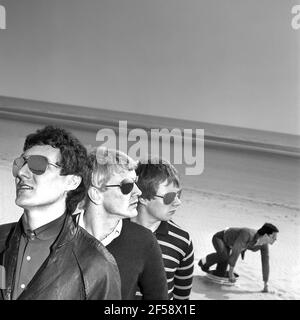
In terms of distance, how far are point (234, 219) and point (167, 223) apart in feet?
1.57

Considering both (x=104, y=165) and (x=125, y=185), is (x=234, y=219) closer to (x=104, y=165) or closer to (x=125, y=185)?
(x=125, y=185)

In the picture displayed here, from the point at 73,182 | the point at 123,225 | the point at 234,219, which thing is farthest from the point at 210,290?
the point at 73,182

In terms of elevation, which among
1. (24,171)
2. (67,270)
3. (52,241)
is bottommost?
(67,270)

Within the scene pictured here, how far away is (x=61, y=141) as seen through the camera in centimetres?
267

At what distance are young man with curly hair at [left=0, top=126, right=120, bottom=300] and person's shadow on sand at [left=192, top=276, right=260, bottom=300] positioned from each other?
61cm

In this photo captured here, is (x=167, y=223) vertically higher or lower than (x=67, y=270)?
higher

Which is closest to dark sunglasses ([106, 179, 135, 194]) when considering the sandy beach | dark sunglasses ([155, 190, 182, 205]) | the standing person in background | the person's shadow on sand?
the standing person in background

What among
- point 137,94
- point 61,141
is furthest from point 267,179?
point 61,141

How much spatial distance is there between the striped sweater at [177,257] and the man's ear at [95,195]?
0.30 meters

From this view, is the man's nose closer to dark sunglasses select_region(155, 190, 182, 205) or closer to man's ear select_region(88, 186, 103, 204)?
man's ear select_region(88, 186, 103, 204)

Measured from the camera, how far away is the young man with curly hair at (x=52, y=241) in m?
2.49

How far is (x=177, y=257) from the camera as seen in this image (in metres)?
2.79

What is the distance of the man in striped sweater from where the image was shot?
280cm

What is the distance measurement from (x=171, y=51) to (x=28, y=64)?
32.4 inches
